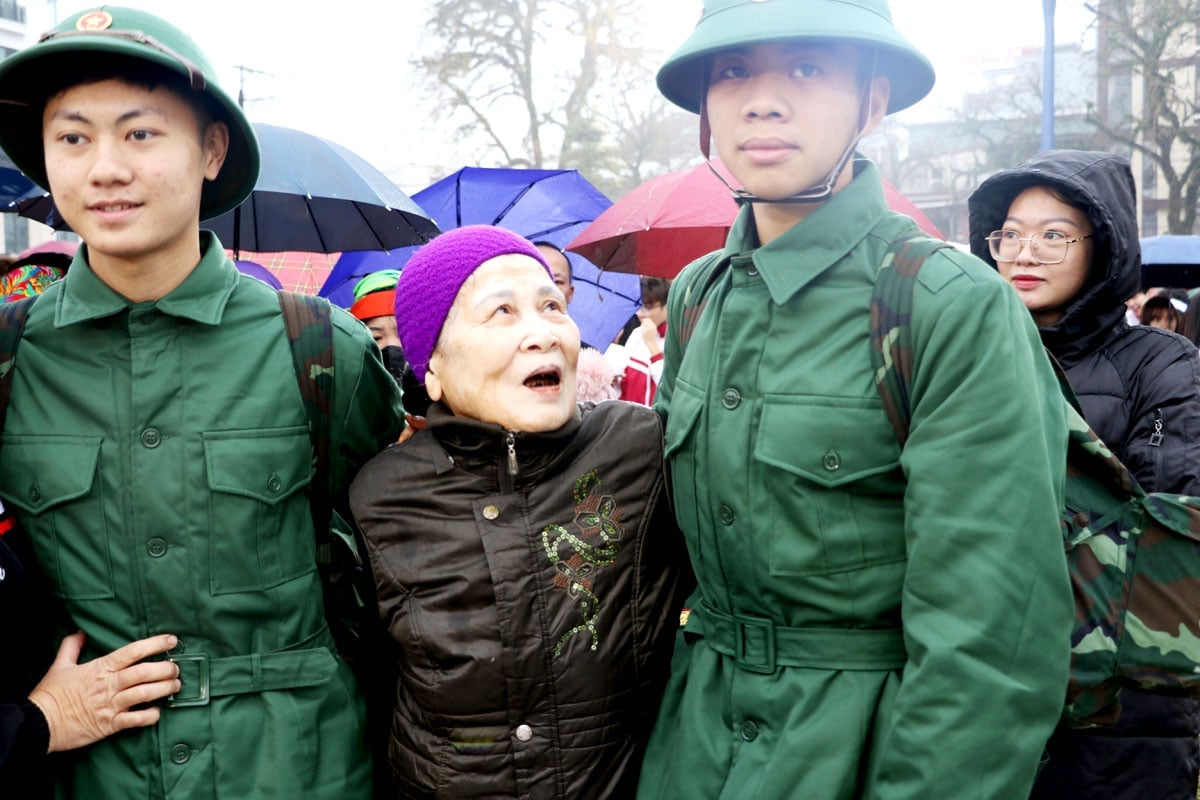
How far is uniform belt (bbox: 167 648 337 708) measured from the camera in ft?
7.50

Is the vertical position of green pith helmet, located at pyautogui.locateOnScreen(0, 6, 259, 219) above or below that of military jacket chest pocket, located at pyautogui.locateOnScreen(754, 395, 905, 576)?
above

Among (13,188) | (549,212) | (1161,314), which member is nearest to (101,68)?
(13,188)

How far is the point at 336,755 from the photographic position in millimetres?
2389

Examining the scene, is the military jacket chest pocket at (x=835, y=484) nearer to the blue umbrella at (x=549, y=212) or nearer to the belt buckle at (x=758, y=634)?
the belt buckle at (x=758, y=634)

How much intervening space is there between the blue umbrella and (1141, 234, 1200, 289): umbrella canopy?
5651mm

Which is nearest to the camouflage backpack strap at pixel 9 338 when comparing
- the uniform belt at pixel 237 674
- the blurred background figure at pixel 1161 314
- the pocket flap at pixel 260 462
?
the pocket flap at pixel 260 462

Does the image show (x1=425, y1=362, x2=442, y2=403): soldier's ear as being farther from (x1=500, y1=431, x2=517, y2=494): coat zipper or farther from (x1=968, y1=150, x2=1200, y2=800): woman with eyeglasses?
(x1=968, y1=150, x2=1200, y2=800): woman with eyeglasses

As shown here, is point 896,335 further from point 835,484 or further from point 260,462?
point 260,462

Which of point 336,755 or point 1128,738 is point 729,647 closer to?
point 336,755

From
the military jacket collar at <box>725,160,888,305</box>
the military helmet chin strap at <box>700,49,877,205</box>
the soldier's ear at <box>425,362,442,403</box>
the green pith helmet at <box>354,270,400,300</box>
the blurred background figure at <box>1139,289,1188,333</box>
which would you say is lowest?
the blurred background figure at <box>1139,289,1188,333</box>

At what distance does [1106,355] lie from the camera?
10.6 ft

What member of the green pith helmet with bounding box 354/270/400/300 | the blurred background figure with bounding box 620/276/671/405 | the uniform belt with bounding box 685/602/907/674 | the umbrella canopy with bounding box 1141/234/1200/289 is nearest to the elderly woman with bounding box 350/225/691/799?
the uniform belt with bounding box 685/602/907/674

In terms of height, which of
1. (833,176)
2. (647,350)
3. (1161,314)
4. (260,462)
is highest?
(833,176)

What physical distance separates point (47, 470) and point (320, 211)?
13.0 ft
